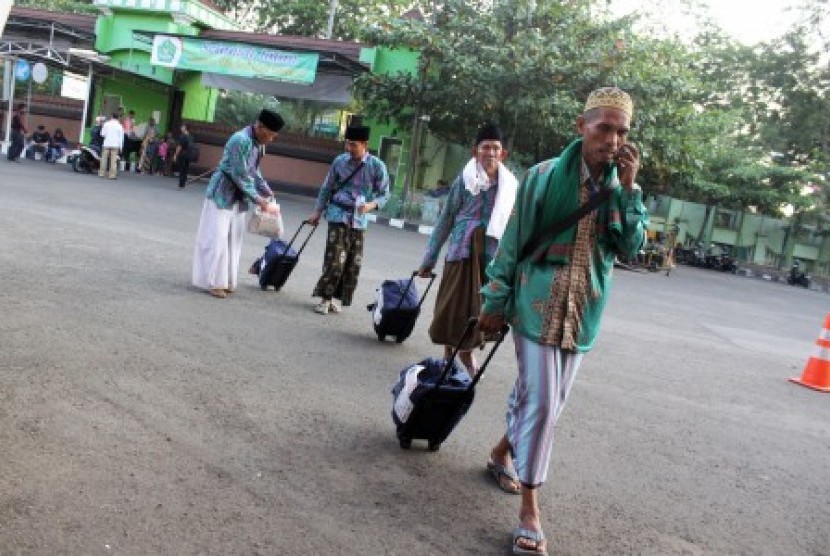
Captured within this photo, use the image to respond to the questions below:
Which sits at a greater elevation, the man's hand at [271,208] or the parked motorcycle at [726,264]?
the man's hand at [271,208]

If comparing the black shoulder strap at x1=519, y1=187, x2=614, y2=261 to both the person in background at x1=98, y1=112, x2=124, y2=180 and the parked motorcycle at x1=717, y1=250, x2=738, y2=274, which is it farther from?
the parked motorcycle at x1=717, y1=250, x2=738, y2=274

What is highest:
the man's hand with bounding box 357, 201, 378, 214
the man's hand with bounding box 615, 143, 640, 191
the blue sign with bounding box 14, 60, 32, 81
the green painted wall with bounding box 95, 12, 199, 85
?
the green painted wall with bounding box 95, 12, 199, 85

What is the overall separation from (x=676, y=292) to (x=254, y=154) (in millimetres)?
11767

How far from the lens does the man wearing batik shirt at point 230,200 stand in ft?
23.5

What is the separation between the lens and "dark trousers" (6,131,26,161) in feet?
67.5

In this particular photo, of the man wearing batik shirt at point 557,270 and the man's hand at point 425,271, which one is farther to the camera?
the man's hand at point 425,271

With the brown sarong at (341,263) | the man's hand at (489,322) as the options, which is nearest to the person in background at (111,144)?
the brown sarong at (341,263)

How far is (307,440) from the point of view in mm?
4035

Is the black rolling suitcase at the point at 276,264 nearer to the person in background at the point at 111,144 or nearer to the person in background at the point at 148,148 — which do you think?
the person in background at the point at 111,144

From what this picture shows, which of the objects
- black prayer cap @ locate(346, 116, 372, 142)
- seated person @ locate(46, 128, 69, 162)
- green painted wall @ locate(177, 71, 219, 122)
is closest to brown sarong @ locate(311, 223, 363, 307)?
black prayer cap @ locate(346, 116, 372, 142)

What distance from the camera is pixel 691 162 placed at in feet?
76.8

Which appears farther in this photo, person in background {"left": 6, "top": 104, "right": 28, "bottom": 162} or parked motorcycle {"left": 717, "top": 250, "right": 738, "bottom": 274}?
parked motorcycle {"left": 717, "top": 250, "right": 738, "bottom": 274}

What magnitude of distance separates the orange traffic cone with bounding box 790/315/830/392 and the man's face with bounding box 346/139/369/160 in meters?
4.93

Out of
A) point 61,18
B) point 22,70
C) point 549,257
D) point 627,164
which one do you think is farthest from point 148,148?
point 627,164
